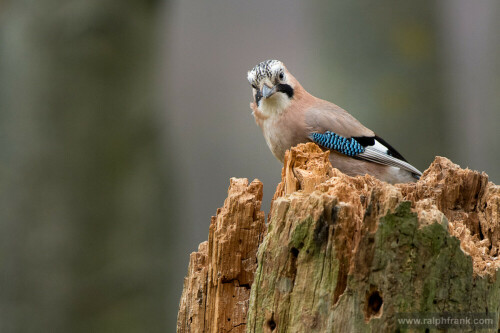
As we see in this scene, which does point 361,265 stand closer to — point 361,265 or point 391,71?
point 361,265

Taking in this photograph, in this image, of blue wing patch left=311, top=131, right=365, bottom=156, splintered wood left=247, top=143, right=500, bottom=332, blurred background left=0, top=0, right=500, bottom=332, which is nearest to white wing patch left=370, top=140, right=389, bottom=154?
blue wing patch left=311, top=131, right=365, bottom=156

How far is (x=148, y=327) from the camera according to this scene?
7.06 meters

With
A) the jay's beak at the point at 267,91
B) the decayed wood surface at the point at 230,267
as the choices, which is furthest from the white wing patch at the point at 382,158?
the decayed wood surface at the point at 230,267

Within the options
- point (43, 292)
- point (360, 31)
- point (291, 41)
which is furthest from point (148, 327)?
point (291, 41)

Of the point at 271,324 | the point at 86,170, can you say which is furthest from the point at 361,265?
the point at 86,170

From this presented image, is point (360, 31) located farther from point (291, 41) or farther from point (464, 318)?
point (464, 318)

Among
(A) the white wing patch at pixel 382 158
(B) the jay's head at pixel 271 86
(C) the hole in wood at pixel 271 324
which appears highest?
(B) the jay's head at pixel 271 86

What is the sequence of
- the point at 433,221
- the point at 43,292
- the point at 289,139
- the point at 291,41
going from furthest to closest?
the point at 291,41, the point at 43,292, the point at 289,139, the point at 433,221

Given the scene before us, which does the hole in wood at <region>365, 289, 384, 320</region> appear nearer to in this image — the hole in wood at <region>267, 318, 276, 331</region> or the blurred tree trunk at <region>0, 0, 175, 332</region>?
the hole in wood at <region>267, 318, 276, 331</region>

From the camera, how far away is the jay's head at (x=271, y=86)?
575 centimetres

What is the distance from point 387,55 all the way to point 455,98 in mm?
1179

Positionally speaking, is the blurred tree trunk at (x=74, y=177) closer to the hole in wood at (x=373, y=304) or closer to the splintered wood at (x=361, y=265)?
the splintered wood at (x=361, y=265)

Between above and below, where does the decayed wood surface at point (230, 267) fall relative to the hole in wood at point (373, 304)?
above

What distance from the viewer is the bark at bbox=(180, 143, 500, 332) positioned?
3.04 metres
